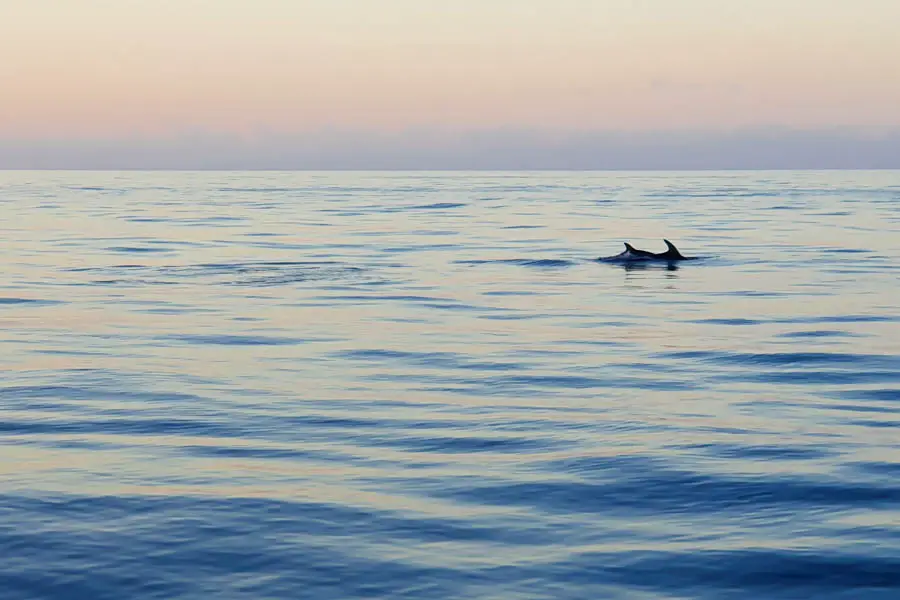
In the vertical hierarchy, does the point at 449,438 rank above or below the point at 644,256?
below

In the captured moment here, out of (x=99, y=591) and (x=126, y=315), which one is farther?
(x=126, y=315)

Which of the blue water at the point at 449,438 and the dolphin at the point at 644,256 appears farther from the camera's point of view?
the dolphin at the point at 644,256

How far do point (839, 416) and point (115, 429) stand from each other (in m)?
6.97

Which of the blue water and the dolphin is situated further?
the dolphin

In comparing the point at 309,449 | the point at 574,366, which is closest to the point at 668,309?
the point at 574,366

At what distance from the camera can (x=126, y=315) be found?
2278cm

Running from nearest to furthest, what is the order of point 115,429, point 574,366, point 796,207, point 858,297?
point 115,429 < point 574,366 < point 858,297 < point 796,207

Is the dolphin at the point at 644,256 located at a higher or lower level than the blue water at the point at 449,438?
higher

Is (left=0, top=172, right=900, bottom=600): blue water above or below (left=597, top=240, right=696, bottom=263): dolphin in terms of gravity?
below

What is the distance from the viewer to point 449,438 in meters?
12.4

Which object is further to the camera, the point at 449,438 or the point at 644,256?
the point at 644,256

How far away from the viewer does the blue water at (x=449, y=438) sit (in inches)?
332

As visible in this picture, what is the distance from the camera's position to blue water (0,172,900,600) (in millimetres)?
8430

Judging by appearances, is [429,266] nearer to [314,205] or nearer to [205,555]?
[205,555]
